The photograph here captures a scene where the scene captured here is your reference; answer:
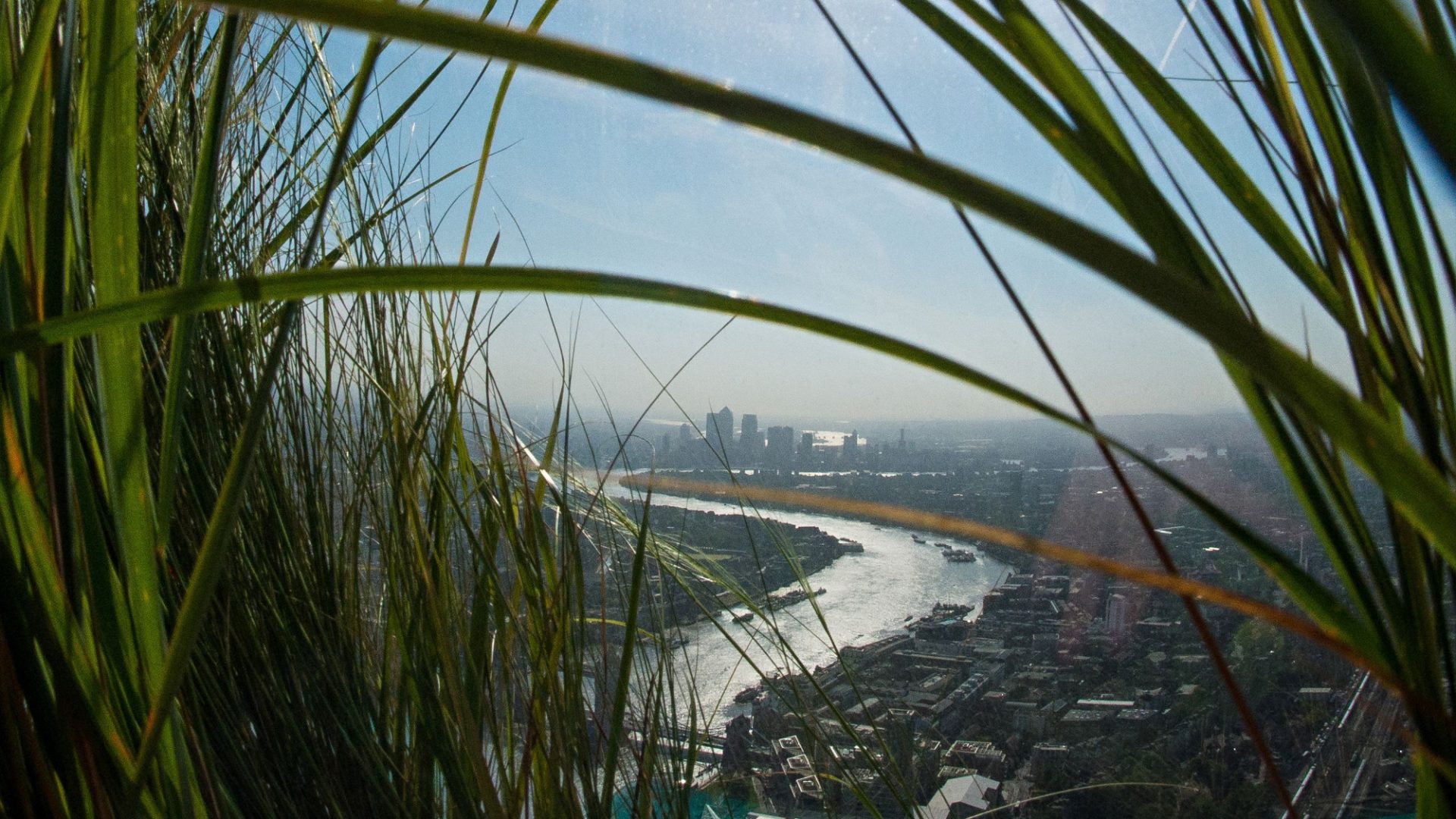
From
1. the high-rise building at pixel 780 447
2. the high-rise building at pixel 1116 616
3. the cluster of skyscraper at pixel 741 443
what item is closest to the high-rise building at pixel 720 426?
the cluster of skyscraper at pixel 741 443

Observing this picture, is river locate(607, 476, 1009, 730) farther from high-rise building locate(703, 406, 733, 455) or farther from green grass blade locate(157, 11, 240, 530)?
green grass blade locate(157, 11, 240, 530)

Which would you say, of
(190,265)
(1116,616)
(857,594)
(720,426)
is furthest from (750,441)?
(190,265)

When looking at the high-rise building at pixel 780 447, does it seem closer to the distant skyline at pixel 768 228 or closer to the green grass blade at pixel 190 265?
the distant skyline at pixel 768 228

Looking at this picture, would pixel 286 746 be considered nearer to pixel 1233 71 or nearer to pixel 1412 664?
pixel 1412 664

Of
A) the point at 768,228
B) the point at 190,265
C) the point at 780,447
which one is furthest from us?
the point at 780,447

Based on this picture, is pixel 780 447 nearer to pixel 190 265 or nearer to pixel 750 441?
pixel 750 441

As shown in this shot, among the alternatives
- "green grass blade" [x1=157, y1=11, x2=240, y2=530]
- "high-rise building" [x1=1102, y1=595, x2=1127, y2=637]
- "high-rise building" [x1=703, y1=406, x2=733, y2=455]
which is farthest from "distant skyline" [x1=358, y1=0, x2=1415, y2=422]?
"high-rise building" [x1=1102, y1=595, x2=1127, y2=637]
